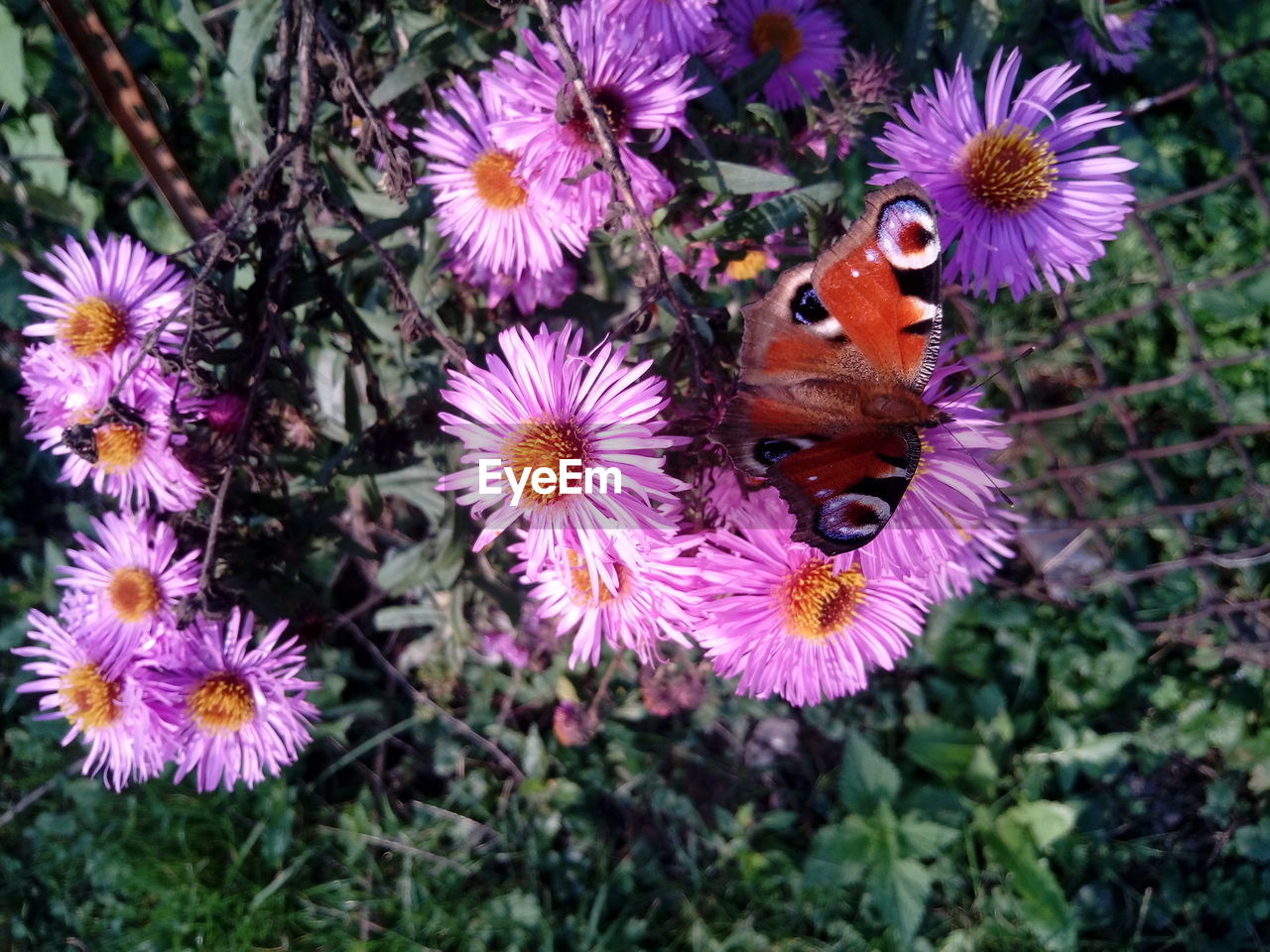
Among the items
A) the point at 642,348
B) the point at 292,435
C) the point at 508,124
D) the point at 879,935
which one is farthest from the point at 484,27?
the point at 879,935

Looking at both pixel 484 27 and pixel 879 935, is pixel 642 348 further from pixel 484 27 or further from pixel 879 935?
pixel 879 935

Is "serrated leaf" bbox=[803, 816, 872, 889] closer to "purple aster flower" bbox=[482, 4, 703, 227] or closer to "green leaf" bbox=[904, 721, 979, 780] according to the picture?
"green leaf" bbox=[904, 721, 979, 780]

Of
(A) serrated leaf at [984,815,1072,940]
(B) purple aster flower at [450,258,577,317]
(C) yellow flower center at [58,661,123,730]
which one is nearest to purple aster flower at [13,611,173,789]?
(C) yellow flower center at [58,661,123,730]

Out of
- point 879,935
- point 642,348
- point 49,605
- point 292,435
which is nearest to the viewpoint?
point 642,348

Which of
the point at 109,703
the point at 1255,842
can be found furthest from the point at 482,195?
the point at 1255,842

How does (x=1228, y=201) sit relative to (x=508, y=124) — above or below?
above

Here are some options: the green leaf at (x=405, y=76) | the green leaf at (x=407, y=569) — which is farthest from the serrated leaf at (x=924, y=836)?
the green leaf at (x=405, y=76)

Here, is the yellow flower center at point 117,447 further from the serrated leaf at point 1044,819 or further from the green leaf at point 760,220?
the serrated leaf at point 1044,819
